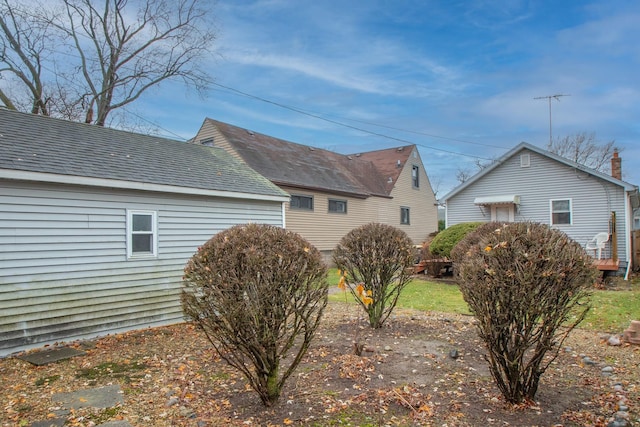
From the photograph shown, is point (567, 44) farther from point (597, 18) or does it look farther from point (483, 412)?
point (483, 412)

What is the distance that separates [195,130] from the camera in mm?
18250

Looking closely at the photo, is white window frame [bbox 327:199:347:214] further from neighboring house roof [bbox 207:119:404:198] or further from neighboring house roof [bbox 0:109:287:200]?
neighboring house roof [bbox 0:109:287:200]

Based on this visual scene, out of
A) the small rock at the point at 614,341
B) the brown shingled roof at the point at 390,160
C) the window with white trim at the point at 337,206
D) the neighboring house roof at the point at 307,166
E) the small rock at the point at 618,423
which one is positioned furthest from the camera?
the brown shingled roof at the point at 390,160

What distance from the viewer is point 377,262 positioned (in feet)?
21.1

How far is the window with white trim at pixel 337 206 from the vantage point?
17.8 metres

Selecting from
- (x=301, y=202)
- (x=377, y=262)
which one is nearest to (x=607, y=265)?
(x=377, y=262)

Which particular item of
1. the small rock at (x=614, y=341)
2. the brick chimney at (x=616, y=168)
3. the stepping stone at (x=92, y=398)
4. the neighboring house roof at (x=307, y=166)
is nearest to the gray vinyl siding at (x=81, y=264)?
the stepping stone at (x=92, y=398)

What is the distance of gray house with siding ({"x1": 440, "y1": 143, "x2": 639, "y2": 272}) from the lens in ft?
46.3

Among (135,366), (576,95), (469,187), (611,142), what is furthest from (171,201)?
(611,142)

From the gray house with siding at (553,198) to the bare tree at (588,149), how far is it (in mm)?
16661

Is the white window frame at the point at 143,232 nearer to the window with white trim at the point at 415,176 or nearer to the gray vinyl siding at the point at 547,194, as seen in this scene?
the gray vinyl siding at the point at 547,194

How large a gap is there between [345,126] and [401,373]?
59.5 feet

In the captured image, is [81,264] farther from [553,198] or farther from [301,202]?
[553,198]

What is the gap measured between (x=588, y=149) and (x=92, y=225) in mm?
35234
